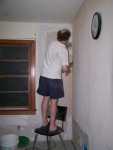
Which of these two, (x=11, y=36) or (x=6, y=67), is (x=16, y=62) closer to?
(x=6, y=67)

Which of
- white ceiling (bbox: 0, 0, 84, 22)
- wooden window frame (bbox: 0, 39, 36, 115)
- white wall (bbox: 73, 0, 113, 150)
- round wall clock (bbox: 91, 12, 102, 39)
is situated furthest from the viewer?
wooden window frame (bbox: 0, 39, 36, 115)

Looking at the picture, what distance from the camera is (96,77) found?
7.98ft

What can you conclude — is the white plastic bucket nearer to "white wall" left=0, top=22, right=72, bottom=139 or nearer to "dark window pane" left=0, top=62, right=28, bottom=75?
"white wall" left=0, top=22, right=72, bottom=139

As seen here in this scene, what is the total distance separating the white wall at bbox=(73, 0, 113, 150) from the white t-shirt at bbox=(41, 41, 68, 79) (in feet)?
0.98

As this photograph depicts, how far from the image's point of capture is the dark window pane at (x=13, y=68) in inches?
161

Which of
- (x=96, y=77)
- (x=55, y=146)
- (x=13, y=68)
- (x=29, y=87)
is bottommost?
(x=55, y=146)

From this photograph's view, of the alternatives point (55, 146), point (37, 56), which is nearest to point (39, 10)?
point (37, 56)

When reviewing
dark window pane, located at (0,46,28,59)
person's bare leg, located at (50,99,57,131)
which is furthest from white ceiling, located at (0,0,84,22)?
person's bare leg, located at (50,99,57,131)

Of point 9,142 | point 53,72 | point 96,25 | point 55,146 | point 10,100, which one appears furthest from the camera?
point 10,100

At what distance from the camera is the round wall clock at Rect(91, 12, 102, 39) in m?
2.29

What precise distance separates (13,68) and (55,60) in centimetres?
122

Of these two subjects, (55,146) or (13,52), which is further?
(13,52)

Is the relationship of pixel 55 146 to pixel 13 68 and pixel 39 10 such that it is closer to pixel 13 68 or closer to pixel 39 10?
pixel 13 68

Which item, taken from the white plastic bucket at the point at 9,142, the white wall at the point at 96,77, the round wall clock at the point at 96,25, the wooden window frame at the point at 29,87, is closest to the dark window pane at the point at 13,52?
the wooden window frame at the point at 29,87
